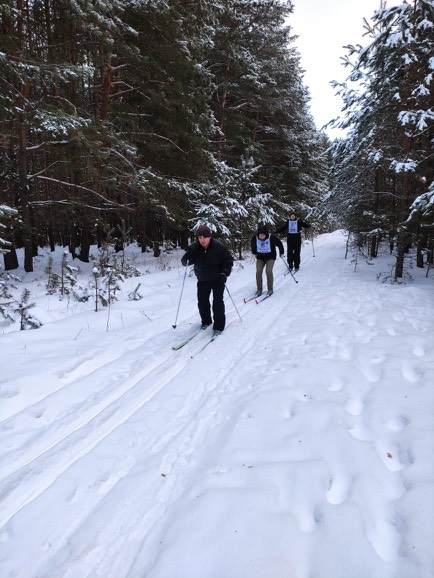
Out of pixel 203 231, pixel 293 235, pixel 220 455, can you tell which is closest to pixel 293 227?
pixel 293 235

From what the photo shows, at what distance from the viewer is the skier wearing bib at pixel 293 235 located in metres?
12.4

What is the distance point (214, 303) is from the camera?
19.9 feet

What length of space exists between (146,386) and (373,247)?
1451cm

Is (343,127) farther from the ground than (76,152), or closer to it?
farther from the ground

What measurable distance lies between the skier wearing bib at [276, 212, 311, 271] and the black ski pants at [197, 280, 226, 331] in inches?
271

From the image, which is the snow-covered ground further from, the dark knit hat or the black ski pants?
the dark knit hat

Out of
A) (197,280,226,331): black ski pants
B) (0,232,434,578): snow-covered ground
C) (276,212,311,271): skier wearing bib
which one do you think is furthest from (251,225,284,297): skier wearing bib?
(276,212,311,271): skier wearing bib

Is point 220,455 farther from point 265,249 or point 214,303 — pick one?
point 265,249

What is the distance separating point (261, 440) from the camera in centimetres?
302

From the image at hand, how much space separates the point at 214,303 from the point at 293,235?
763cm

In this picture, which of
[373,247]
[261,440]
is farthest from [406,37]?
[261,440]

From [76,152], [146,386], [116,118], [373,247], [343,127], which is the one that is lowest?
[146,386]

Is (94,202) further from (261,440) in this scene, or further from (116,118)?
(261,440)

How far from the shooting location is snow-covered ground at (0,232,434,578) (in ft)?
6.46
